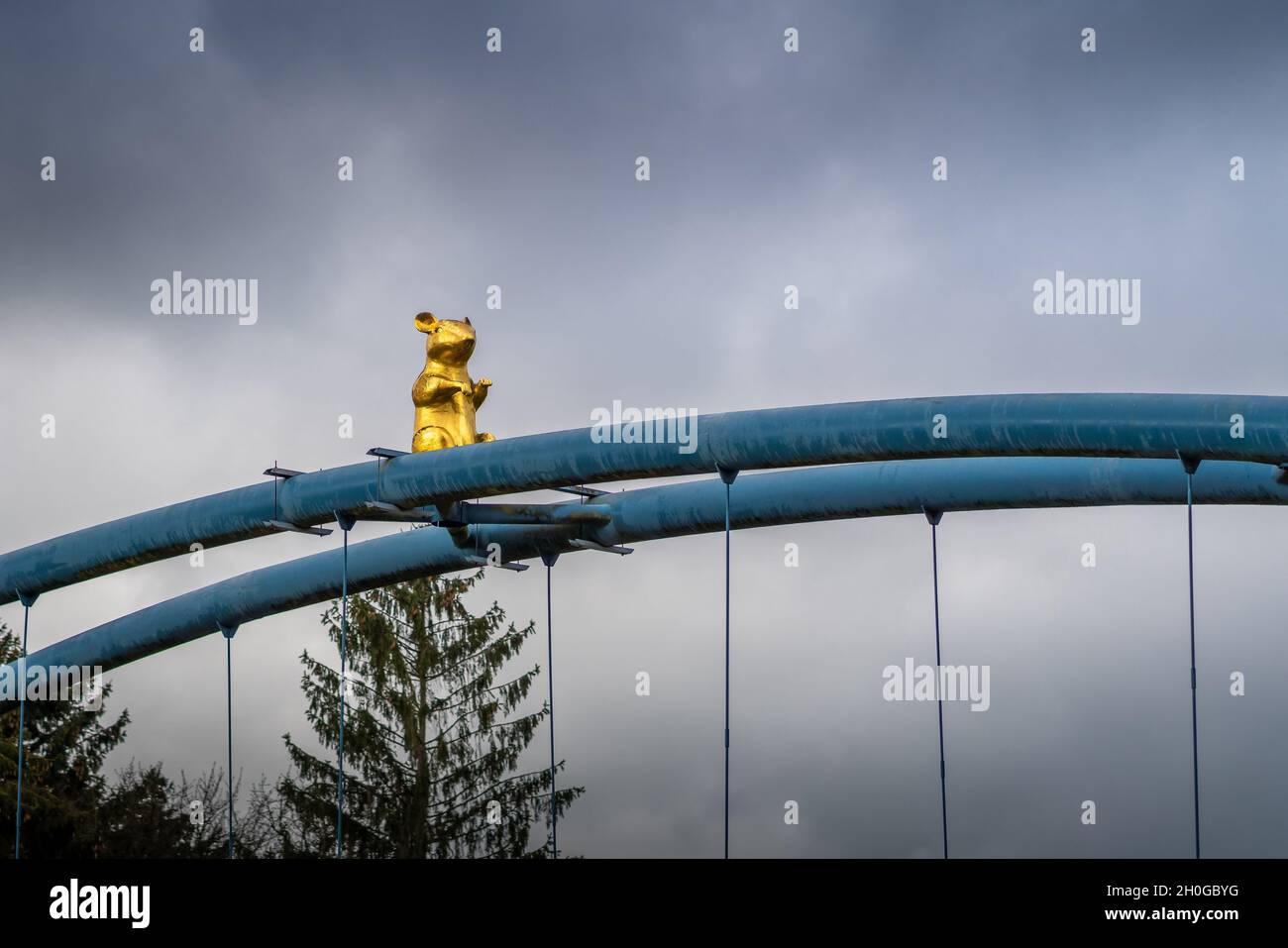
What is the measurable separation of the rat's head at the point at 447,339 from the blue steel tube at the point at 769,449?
898 mm

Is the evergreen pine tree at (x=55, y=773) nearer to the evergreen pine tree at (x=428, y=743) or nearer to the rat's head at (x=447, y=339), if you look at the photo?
the evergreen pine tree at (x=428, y=743)

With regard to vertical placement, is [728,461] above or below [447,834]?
above

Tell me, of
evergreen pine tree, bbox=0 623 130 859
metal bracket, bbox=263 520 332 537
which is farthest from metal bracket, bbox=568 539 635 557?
evergreen pine tree, bbox=0 623 130 859

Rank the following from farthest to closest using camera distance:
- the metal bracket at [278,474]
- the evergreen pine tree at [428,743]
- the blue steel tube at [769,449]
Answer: the evergreen pine tree at [428,743] → the metal bracket at [278,474] → the blue steel tube at [769,449]

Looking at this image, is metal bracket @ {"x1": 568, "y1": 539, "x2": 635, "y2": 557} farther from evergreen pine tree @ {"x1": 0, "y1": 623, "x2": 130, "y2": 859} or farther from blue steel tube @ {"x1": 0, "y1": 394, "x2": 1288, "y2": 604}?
evergreen pine tree @ {"x1": 0, "y1": 623, "x2": 130, "y2": 859}

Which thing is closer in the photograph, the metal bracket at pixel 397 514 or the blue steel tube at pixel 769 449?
the blue steel tube at pixel 769 449

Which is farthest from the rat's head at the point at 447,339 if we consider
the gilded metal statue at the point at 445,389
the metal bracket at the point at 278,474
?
the metal bracket at the point at 278,474

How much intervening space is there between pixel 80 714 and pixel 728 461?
27570mm

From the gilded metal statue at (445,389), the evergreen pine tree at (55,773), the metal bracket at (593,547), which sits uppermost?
the gilded metal statue at (445,389)

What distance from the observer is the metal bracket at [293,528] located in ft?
48.7
